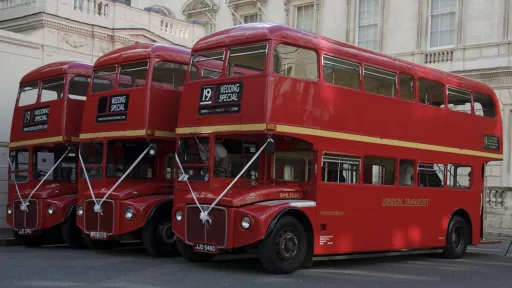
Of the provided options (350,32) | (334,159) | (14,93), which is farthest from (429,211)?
(350,32)

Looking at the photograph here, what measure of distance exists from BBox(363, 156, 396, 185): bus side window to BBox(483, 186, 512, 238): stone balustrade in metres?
10.2

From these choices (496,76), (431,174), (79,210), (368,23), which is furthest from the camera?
(368,23)

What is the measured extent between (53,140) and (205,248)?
5.89m

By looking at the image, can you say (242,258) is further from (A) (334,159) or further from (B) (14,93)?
(B) (14,93)

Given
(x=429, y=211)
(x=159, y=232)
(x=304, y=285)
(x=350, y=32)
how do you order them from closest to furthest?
(x=304, y=285), (x=159, y=232), (x=429, y=211), (x=350, y=32)

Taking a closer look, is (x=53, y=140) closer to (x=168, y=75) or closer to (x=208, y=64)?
(x=168, y=75)

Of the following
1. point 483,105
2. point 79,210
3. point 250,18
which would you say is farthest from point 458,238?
point 250,18

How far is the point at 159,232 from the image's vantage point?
47.1 ft

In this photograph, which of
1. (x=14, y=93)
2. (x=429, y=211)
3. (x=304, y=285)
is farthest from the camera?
(x=14, y=93)

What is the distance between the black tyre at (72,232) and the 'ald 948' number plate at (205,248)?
187 inches

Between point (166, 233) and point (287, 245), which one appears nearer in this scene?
point (287, 245)

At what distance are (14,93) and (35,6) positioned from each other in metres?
2.79

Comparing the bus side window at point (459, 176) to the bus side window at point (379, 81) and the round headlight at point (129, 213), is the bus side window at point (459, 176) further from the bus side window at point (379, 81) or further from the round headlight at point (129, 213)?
the round headlight at point (129, 213)

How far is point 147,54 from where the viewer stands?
579 inches
